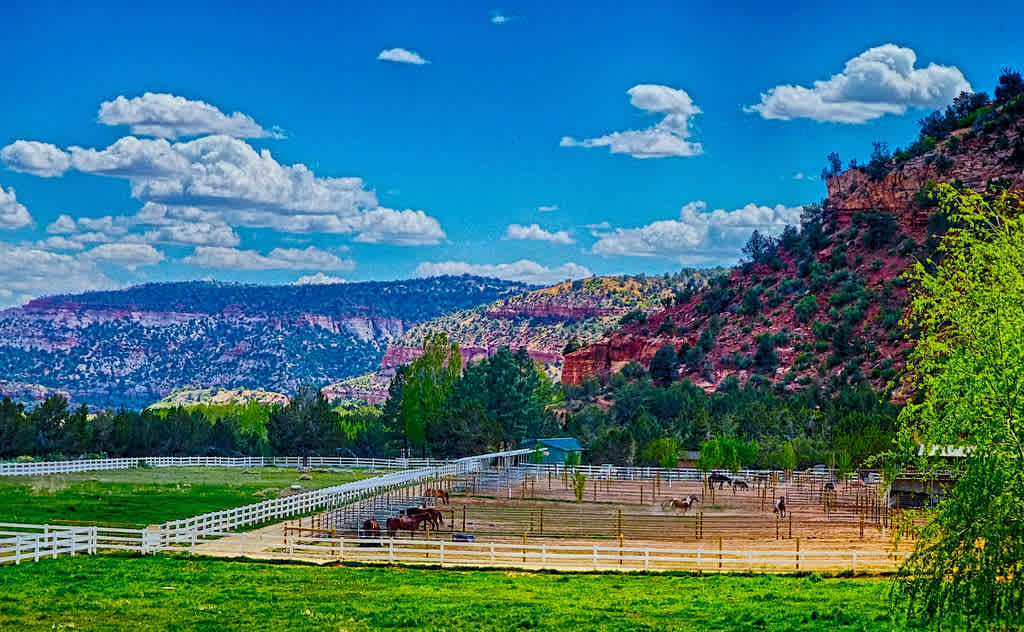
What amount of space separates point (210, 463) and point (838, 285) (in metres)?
67.7

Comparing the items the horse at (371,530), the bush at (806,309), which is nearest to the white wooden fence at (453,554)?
the horse at (371,530)

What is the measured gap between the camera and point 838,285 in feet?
388

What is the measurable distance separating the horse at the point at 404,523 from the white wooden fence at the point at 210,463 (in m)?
29.8

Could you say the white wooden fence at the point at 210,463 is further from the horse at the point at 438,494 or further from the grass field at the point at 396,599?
the grass field at the point at 396,599

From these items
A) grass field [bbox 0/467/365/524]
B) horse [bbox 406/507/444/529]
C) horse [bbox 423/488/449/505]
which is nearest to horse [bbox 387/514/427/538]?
horse [bbox 406/507/444/529]

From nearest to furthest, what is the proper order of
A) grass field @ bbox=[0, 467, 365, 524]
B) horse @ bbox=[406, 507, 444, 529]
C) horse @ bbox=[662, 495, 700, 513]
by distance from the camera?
horse @ bbox=[406, 507, 444, 529] → grass field @ bbox=[0, 467, 365, 524] → horse @ bbox=[662, 495, 700, 513]

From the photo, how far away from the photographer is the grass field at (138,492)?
4438 cm

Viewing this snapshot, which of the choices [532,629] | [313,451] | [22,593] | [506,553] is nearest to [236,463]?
[313,451]

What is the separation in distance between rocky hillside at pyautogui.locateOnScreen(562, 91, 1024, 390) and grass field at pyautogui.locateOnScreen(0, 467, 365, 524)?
167ft

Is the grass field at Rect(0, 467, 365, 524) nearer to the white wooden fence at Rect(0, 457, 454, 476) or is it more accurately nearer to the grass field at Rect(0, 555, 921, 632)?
the white wooden fence at Rect(0, 457, 454, 476)

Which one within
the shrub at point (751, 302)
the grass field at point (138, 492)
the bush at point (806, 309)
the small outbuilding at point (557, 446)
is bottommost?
the grass field at point (138, 492)

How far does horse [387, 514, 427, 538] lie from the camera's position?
39091 mm

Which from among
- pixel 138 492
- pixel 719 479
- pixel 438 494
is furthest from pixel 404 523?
pixel 719 479

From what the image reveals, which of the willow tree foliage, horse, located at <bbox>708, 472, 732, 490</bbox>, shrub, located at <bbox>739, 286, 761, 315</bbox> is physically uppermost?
shrub, located at <bbox>739, 286, 761, 315</bbox>
